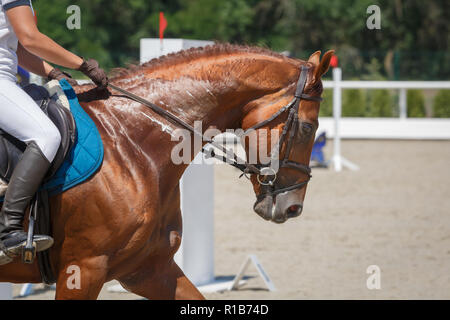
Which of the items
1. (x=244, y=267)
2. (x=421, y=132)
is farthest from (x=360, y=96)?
(x=244, y=267)

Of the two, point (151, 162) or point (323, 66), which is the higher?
point (323, 66)

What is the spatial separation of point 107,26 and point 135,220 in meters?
34.4

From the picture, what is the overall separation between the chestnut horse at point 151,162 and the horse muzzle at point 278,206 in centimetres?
1

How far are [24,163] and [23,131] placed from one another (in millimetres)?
150

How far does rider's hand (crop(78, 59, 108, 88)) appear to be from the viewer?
10.6 feet

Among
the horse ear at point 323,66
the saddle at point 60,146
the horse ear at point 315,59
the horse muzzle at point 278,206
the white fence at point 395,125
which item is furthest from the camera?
the white fence at point 395,125

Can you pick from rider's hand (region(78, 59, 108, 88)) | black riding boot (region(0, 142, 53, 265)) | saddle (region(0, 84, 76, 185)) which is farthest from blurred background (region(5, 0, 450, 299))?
black riding boot (region(0, 142, 53, 265))

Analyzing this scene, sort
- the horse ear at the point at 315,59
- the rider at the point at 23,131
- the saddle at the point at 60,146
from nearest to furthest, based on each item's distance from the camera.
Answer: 1. the rider at the point at 23,131
2. the saddle at the point at 60,146
3. the horse ear at the point at 315,59

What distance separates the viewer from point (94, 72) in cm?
326

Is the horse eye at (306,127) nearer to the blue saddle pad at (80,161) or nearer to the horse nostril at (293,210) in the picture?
the horse nostril at (293,210)

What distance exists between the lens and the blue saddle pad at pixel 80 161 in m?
3.17

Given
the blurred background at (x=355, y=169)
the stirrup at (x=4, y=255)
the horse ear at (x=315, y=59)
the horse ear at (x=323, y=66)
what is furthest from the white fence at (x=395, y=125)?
the stirrup at (x=4, y=255)

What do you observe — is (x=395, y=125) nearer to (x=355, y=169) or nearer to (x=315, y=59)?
(x=355, y=169)

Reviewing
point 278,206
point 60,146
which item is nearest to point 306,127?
point 278,206
